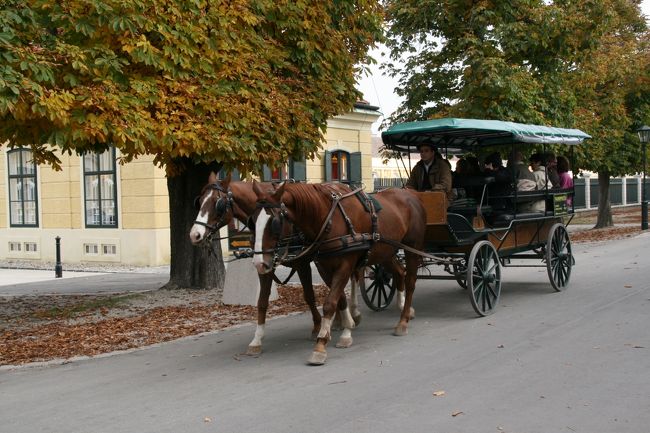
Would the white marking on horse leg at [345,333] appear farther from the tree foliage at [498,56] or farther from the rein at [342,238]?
the tree foliage at [498,56]

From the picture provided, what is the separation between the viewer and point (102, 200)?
21484 mm

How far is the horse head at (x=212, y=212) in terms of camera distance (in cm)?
785

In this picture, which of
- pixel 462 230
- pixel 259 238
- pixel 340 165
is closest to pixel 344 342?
pixel 259 238

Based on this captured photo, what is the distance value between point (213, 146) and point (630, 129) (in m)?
21.7

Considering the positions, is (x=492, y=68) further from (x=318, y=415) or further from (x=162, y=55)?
(x=318, y=415)

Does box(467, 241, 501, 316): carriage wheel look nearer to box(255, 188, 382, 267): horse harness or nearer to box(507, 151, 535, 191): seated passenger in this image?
box(507, 151, 535, 191): seated passenger

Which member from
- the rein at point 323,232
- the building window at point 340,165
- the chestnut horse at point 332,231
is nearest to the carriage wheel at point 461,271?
the chestnut horse at point 332,231

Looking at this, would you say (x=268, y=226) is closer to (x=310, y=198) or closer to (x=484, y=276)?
(x=310, y=198)

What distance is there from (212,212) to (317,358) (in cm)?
192

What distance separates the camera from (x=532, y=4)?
18.8 m

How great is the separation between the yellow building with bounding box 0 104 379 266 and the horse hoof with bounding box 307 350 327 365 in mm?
12503

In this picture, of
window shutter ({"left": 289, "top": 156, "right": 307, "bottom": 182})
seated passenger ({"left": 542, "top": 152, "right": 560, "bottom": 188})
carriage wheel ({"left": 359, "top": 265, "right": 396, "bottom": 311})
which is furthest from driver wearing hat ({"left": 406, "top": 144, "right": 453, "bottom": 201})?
window shutter ({"left": 289, "top": 156, "right": 307, "bottom": 182})

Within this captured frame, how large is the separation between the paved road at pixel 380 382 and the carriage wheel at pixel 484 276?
21 centimetres

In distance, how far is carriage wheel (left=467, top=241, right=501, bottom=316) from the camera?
968 centimetres
